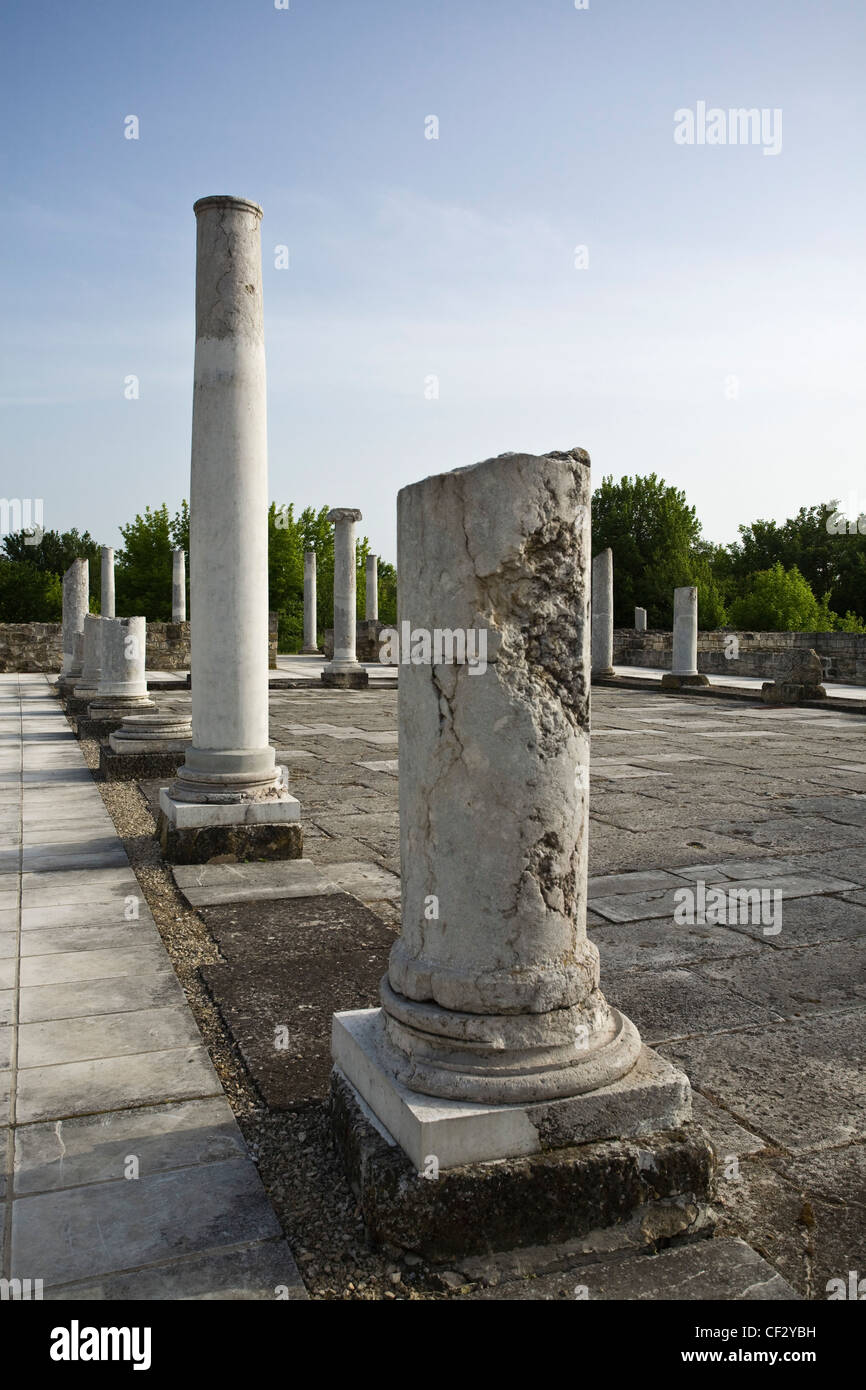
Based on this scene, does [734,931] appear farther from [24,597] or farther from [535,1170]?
[24,597]

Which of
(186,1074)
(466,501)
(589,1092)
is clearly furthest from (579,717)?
(186,1074)

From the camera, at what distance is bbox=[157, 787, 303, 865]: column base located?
6043 millimetres

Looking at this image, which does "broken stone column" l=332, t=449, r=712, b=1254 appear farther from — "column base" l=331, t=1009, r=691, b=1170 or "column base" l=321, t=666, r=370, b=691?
"column base" l=321, t=666, r=370, b=691

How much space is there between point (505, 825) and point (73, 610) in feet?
66.5

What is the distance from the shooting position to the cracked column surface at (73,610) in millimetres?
20391

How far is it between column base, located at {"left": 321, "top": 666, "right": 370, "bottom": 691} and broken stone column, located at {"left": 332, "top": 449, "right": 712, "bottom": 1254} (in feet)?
62.6

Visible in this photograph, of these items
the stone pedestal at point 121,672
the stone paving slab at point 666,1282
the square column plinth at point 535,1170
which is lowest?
the stone paving slab at point 666,1282

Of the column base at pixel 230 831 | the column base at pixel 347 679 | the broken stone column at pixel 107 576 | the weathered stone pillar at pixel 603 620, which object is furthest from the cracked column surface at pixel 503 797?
the broken stone column at pixel 107 576

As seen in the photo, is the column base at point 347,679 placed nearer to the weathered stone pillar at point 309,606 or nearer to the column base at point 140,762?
the column base at point 140,762

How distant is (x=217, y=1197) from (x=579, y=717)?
156 centimetres

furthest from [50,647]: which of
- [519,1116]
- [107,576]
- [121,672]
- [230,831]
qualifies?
[519,1116]

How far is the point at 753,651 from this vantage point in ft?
88.2

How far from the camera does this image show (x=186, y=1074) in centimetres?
335
